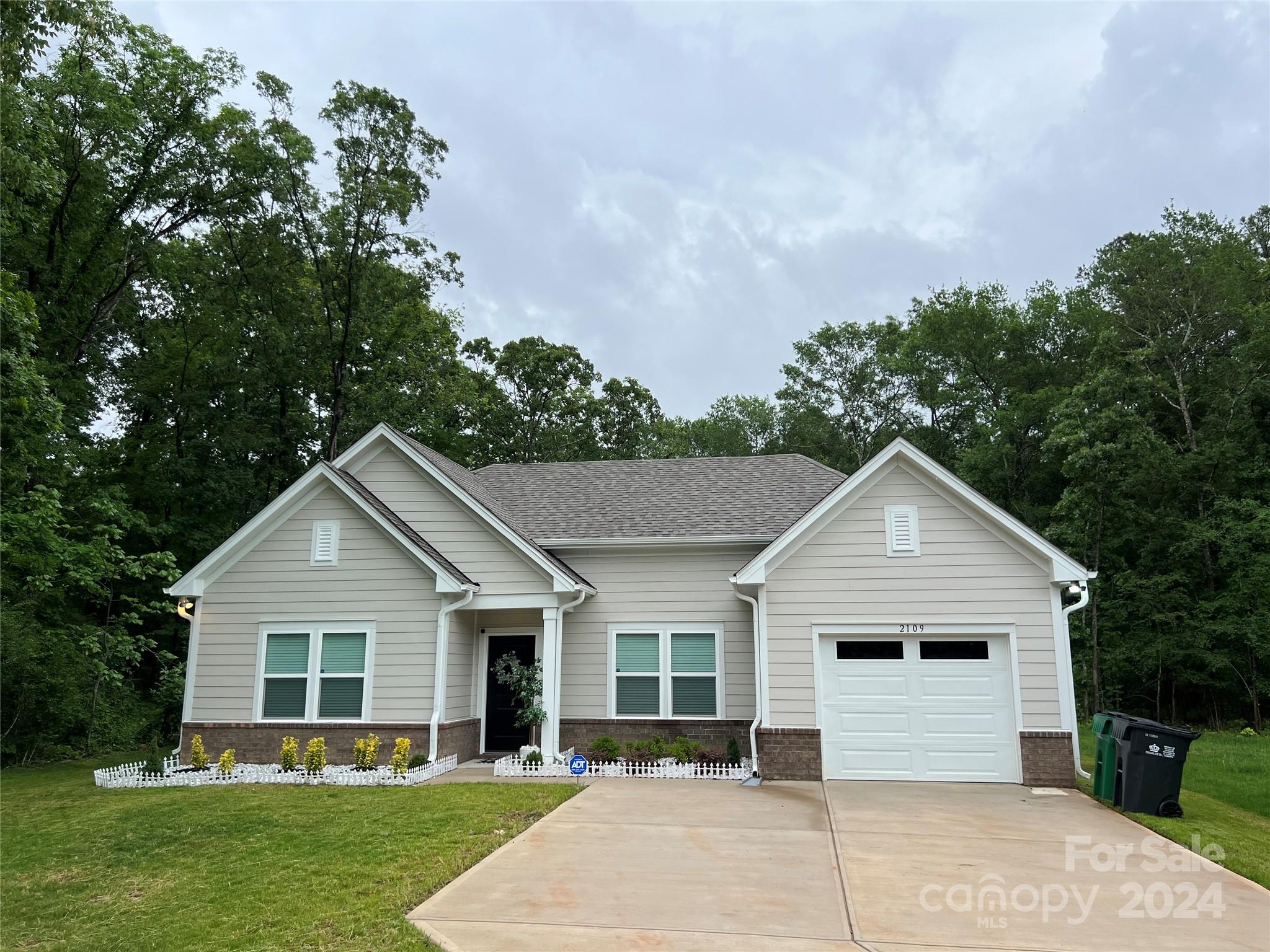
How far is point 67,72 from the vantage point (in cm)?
1800

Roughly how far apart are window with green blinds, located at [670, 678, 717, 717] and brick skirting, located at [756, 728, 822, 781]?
7.91ft

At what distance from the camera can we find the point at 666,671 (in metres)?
14.9

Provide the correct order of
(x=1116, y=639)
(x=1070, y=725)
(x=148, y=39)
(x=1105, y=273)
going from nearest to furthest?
(x=1070, y=725) → (x=148, y=39) → (x=1116, y=639) → (x=1105, y=273)

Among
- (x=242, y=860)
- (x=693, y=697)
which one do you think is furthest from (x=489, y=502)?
(x=242, y=860)

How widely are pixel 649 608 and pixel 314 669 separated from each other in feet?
19.6

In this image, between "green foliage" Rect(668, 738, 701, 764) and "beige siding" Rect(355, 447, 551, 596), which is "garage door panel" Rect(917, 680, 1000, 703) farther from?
"beige siding" Rect(355, 447, 551, 596)

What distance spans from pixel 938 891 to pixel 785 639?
6287 millimetres

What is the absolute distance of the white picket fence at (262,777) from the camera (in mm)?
11875

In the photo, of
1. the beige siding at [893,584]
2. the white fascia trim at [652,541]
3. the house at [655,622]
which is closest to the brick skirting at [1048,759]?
the house at [655,622]

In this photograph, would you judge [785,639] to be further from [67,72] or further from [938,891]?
[67,72]

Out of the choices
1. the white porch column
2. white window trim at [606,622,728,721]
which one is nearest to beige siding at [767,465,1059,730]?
white window trim at [606,622,728,721]

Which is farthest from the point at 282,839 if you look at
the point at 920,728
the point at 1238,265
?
the point at 1238,265

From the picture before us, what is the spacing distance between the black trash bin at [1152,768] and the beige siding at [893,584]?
2214 mm

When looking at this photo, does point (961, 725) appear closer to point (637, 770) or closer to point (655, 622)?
point (637, 770)
